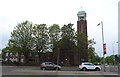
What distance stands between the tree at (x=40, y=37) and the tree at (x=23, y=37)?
1719mm

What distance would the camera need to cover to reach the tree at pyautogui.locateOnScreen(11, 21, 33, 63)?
184 feet

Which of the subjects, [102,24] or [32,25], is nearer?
[102,24]

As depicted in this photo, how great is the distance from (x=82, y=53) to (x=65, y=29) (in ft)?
33.9

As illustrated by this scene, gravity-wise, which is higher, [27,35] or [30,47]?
[27,35]

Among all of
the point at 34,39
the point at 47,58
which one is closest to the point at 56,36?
the point at 34,39

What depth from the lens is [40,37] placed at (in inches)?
2263

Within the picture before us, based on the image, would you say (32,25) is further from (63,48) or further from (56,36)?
(63,48)

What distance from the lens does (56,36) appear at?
58.5 m

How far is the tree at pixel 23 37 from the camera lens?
56.0m

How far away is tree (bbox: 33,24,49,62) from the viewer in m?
56.8

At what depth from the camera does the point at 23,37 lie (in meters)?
56.6

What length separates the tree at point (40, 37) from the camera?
186 feet

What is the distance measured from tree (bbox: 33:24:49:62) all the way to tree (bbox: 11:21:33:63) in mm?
1719

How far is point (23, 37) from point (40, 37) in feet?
19.1
